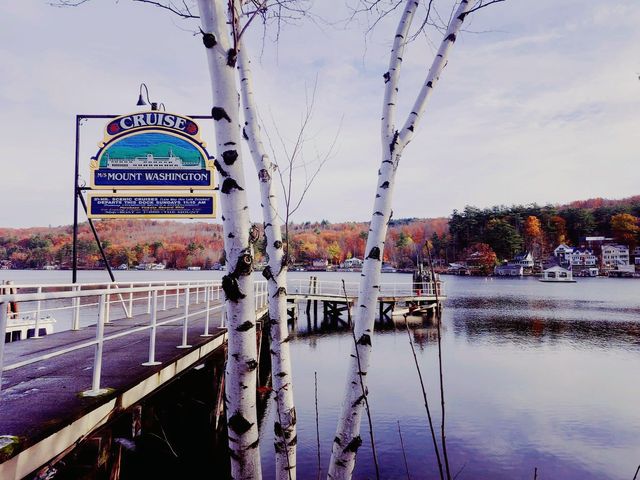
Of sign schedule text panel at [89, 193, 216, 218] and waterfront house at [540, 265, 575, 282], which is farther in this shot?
waterfront house at [540, 265, 575, 282]

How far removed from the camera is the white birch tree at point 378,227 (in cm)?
280

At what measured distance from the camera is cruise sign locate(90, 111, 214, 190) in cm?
1211

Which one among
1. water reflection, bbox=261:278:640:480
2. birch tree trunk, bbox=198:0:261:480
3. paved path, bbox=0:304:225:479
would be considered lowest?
water reflection, bbox=261:278:640:480

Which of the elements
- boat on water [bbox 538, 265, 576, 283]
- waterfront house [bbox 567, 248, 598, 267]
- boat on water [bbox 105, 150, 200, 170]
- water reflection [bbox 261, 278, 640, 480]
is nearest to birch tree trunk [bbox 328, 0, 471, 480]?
water reflection [bbox 261, 278, 640, 480]

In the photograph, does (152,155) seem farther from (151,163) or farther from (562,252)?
(562,252)

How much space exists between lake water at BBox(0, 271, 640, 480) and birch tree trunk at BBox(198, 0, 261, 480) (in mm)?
6835

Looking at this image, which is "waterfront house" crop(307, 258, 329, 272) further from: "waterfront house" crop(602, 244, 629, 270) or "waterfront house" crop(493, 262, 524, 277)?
"waterfront house" crop(602, 244, 629, 270)

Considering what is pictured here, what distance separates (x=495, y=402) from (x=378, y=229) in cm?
1226

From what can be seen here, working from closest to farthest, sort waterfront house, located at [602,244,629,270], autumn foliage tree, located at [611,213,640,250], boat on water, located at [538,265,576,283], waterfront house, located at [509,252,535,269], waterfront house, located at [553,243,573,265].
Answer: boat on water, located at [538,265,576,283] → waterfront house, located at [509,252,535,269] → waterfront house, located at [553,243,573,265] → waterfront house, located at [602,244,629,270] → autumn foliage tree, located at [611,213,640,250]

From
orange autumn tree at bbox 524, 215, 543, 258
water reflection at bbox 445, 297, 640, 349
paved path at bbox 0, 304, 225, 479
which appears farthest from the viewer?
orange autumn tree at bbox 524, 215, 543, 258

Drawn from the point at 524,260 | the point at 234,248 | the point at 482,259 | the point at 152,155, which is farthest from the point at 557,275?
the point at 234,248

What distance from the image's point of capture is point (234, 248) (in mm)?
2361

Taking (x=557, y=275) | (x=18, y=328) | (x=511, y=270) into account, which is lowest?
(x=557, y=275)

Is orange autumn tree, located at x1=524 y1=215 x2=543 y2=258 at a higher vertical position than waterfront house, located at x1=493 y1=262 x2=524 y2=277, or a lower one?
higher
